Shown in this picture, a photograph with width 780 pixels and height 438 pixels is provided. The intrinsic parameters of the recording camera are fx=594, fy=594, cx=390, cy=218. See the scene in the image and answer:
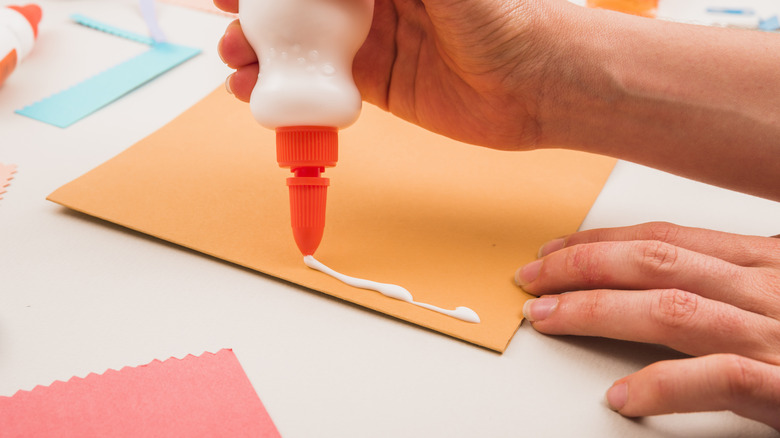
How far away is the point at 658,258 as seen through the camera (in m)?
0.54

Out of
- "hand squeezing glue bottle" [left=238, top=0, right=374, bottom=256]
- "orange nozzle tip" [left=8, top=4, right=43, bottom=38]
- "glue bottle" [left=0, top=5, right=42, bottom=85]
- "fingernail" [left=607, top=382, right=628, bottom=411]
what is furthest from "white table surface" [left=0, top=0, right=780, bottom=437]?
"orange nozzle tip" [left=8, top=4, right=43, bottom=38]

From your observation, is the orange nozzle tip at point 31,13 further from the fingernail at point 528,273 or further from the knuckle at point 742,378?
the knuckle at point 742,378

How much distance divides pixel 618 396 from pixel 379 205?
342mm

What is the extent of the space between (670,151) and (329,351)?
1.43 ft

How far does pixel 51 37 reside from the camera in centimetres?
108

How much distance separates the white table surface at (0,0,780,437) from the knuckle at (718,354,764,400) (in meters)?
0.05

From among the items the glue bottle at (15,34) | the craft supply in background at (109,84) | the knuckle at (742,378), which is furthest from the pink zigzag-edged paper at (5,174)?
the knuckle at (742,378)

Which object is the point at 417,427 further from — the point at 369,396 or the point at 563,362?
the point at 563,362

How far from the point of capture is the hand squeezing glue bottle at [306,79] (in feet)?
1.81

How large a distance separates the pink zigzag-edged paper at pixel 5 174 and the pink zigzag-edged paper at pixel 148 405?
1.18 ft

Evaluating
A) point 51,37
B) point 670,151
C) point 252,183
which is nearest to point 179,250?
point 252,183

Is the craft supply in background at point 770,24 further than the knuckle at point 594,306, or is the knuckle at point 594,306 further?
the craft supply in background at point 770,24

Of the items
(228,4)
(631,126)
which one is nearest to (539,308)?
(631,126)

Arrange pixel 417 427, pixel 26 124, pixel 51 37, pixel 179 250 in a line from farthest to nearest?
pixel 51 37
pixel 26 124
pixel 179 250
pixel 417 427
